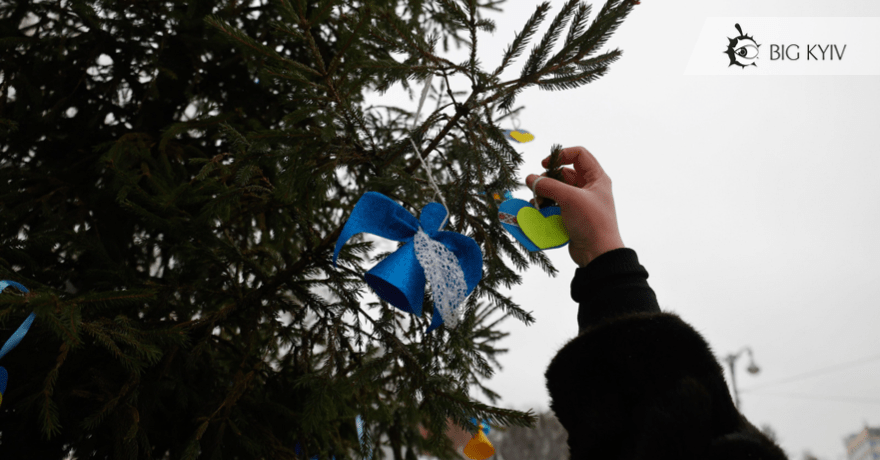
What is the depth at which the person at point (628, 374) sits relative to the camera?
834 mm

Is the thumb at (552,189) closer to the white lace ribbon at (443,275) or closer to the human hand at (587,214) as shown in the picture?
the human hand at (587,214)

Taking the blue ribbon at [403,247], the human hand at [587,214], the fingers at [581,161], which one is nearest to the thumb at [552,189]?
the human hand at [587,214]

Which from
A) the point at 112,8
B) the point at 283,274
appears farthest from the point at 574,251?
the point at 112,8

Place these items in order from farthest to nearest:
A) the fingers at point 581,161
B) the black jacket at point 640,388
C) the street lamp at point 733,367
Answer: the street lamp at point 733,367 < the fingers at point 581,161 < the black jacket at point 640,388

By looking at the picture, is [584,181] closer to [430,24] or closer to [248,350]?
[248,350]

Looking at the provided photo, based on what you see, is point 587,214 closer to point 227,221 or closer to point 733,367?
point 227,221

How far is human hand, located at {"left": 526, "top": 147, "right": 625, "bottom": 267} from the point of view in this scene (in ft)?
3.73

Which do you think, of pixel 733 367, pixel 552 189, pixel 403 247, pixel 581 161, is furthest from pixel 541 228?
pixel 733 367

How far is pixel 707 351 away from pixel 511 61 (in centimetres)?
84

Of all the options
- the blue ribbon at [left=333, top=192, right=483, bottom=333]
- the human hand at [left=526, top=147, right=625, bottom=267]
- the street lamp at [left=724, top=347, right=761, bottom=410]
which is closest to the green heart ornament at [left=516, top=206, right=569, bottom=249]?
the human hand at [left=526, top=147, right=625, bottom=267]

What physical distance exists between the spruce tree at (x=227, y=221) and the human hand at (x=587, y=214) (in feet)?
0.39

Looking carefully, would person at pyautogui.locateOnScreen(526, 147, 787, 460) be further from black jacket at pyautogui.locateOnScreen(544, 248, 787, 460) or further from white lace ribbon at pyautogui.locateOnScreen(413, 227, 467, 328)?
white lace ribbon at pyautogui.locateOnScreen(413, 227, 467, 328)

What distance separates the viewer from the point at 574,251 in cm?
123

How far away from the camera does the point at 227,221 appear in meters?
2.13
